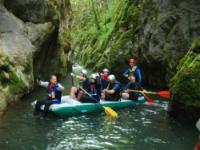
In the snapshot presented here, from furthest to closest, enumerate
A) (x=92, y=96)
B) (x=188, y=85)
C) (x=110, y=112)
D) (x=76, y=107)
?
(x=92, y=96) → (x=110, y=112) → (x=76, y=107) → (x=188, y=85)

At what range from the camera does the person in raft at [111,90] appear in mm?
17078

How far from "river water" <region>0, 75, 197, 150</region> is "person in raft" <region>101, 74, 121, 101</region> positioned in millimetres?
1135

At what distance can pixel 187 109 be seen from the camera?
13750 millimetres

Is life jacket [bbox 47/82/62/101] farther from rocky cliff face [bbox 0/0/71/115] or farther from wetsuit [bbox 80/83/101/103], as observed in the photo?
rocky cliff face [bbox 0/0/71/115]

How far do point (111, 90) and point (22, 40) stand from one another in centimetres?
521

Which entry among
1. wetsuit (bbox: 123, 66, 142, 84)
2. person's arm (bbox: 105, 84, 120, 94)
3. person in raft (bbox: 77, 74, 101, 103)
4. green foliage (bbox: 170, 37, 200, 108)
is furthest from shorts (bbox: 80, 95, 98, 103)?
wetsuit (bbox: 123, 66, 142, 84)

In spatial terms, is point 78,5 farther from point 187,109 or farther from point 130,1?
point 187,109

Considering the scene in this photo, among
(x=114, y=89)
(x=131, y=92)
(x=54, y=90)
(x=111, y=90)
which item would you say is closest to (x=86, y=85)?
(x=111, y=90)

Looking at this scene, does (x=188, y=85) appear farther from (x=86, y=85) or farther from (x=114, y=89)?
(x=86, y=85)

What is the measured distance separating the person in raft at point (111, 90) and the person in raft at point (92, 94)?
64cm

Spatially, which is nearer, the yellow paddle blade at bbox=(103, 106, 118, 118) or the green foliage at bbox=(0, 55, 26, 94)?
the yellow paddle blade at bbox=(103, 106, 118, 118)

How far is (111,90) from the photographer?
17.0 m

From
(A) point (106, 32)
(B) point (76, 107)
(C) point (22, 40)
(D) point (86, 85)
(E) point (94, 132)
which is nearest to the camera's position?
(E) point (94, 132)

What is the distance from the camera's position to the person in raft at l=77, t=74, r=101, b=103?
1614 cm
